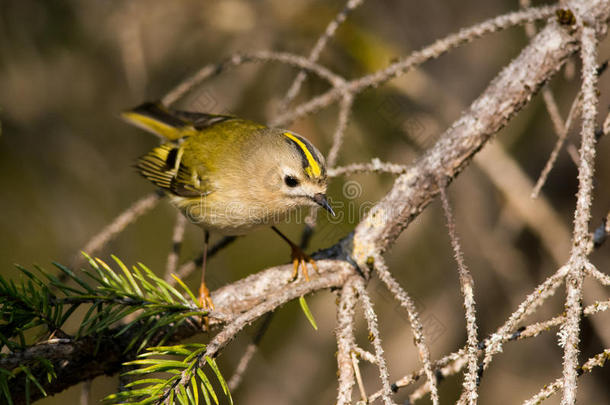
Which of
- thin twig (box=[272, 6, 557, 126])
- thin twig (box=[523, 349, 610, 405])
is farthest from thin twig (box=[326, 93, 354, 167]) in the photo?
thin twig (box=[523, 349, 610, 405])

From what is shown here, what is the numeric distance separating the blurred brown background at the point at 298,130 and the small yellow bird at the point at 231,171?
28 centimetres

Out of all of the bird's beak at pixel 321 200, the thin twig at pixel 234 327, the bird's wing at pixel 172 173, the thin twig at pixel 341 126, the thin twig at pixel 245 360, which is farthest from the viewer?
the bird's wing at pixel 172 173

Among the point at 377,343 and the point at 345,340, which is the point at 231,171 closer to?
the point at 345,340

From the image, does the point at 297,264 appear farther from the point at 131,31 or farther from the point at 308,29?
the point at 308,29

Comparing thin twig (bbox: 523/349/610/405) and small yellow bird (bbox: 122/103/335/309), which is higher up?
small yellow bird (bbox: 122/103/335/309)

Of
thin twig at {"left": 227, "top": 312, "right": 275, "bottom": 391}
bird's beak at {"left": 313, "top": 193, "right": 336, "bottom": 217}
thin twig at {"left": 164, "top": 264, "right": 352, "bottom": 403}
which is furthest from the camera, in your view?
bird's beak at {"left": 313, "top": 193, "right": 336, "bottom": 217}

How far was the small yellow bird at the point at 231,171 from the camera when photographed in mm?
1838

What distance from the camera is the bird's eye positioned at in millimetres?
1838

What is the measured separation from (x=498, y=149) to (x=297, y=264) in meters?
1.06

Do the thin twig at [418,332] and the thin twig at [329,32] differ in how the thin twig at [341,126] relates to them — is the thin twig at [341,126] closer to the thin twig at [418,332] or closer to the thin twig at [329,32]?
the thin twig at [329,32]

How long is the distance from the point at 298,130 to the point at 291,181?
1.04 m

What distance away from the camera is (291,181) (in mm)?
1857

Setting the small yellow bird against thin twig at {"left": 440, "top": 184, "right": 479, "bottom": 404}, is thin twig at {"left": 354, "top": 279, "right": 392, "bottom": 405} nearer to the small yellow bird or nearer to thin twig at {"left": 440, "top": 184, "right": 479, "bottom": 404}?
thin twig at {"left": 440, "top": 184, "right": 479, "bottom": 404}

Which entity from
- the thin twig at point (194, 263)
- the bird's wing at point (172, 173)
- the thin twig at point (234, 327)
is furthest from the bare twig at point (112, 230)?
the thin twig at point (234, 327)
